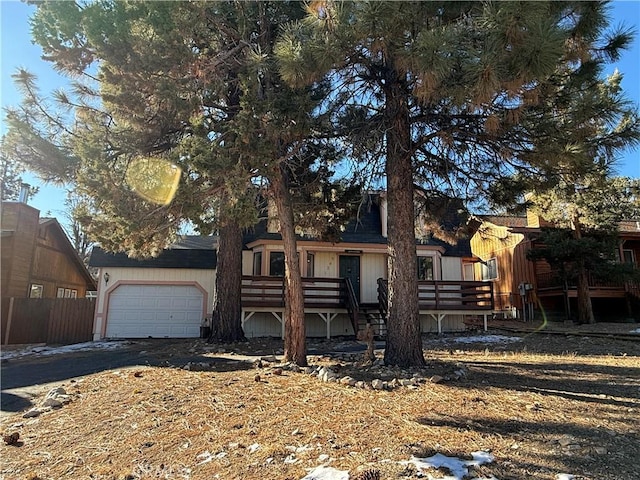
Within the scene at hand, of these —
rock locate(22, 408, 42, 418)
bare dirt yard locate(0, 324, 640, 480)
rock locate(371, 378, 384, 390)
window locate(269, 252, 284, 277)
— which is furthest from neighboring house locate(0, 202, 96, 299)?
rock locate(371, 378, 384, 390)

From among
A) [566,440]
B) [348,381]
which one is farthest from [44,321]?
[566,440]

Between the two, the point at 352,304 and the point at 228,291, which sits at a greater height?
the point at 228,291

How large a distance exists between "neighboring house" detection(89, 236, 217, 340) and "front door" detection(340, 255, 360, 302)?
4652mm

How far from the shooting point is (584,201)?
1384cm

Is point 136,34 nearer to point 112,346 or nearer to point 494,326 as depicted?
point 112,346

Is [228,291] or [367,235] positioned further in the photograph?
[367,235]

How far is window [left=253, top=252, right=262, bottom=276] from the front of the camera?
14.9 metres

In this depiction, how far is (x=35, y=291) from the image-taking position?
17.4m

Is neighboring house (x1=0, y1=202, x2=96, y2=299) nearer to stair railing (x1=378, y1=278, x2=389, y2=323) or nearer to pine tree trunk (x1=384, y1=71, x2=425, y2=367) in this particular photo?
stair railing (x1=378, y1=278, x2=389, y2=323)

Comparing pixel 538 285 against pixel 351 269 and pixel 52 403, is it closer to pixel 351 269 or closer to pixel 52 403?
pixel 351 269

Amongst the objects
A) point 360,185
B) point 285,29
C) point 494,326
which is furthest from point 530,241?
point 285,29

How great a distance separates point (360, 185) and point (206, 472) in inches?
258

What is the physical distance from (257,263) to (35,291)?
32.6 ft

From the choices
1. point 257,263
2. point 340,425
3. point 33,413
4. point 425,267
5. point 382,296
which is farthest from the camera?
point 425,267
